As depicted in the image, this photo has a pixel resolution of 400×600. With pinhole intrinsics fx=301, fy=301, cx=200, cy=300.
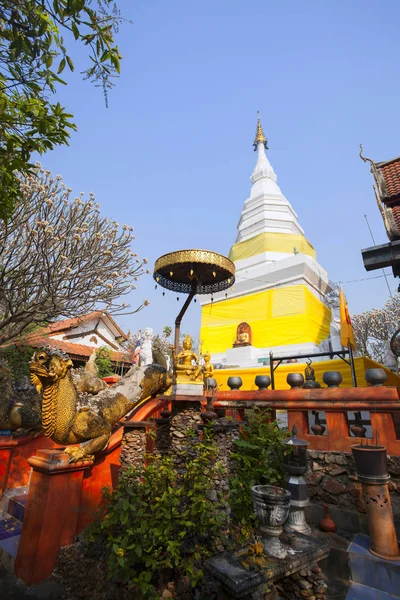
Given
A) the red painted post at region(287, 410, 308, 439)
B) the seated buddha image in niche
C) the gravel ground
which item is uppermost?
the seated buddha image in niche

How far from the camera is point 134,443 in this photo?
423cm

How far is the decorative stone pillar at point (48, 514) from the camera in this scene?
318cm

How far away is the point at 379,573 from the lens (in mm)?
2818

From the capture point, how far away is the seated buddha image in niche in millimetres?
18480

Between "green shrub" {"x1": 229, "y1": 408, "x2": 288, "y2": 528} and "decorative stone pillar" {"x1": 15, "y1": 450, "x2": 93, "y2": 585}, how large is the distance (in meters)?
1.88

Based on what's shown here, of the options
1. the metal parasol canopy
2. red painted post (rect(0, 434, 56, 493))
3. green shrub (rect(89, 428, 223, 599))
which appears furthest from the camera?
the metal parasol canopy

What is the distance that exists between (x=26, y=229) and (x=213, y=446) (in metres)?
8.61

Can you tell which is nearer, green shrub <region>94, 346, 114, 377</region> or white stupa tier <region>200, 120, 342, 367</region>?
green shrub <region>94, 346, 114, 377</region>

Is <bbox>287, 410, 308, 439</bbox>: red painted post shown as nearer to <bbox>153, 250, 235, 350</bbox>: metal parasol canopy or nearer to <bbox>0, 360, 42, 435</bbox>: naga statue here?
<bbox>153, 250, 235, 350</bbox>: metal parasol canopy

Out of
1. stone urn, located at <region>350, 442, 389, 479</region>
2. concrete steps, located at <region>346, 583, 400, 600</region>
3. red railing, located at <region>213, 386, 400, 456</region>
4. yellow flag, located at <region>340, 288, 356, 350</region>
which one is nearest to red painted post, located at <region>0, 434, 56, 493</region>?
red railing, located at <region>213, 386, 400, 456</region>

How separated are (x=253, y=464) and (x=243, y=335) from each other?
14.9 m

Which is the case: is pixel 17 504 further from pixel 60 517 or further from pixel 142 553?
pixel 142 553

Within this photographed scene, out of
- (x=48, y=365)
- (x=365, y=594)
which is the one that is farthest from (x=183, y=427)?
(x=365, y=594)

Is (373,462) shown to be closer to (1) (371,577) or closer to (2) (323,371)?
(1) (371,577)
